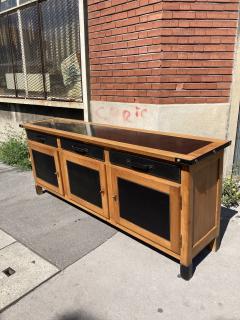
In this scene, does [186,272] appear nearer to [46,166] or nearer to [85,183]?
[85,183]

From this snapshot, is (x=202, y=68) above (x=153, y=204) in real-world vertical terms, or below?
above

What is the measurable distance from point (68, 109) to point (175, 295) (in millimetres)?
4231

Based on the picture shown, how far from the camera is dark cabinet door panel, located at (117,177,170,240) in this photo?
2.68m

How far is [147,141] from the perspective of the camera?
119 inches

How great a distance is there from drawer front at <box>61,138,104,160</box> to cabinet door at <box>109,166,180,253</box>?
279 millimetres

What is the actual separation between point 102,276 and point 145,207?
0.81 meters

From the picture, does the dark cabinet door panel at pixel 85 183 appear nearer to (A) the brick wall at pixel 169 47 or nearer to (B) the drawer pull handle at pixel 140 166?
(B) the drawer pull handle at pixel 140 166

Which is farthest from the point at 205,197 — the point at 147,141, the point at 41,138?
the point at 41,138

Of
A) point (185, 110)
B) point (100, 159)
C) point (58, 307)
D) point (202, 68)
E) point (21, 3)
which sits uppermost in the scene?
point (21, 3)

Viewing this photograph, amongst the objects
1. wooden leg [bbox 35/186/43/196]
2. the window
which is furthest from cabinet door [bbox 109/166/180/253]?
the window

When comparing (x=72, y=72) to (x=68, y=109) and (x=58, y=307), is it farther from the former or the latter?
(x=58, y=307)

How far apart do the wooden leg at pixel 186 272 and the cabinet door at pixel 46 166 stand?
6.81 feet

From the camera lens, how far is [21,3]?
20.6 ft

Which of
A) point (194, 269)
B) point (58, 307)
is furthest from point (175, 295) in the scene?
point (58, 307)
